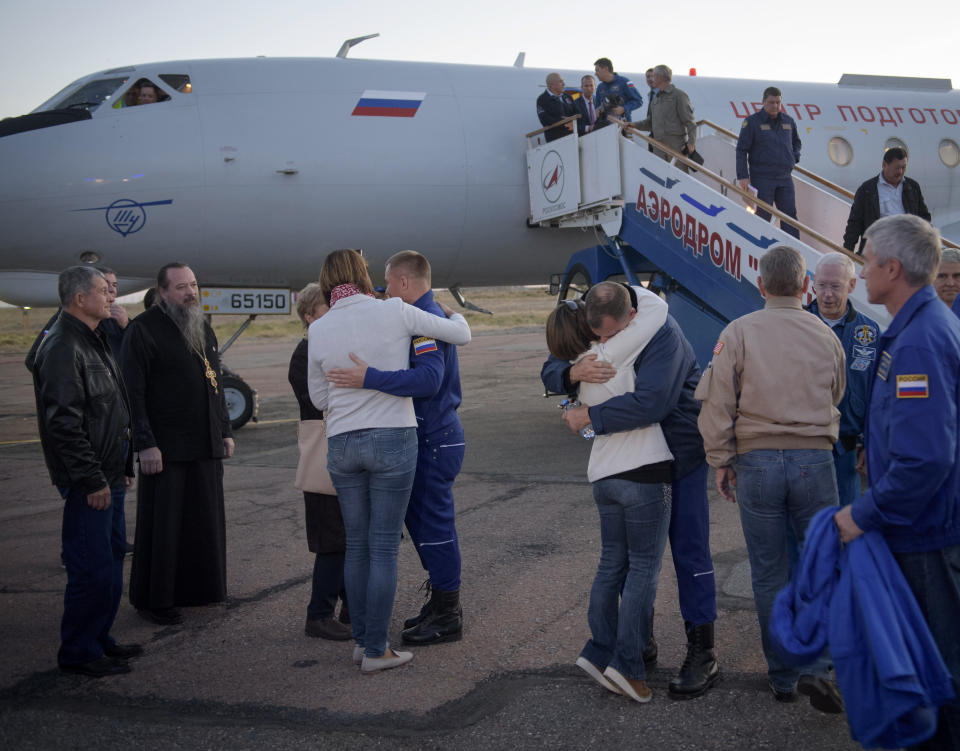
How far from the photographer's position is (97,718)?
12.0 ft

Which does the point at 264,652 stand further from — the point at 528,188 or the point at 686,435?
the point at 528,188

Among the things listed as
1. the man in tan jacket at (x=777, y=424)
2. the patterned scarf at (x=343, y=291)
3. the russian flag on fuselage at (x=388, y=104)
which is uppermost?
the russian flag on fuselage at (x=388, y=104)

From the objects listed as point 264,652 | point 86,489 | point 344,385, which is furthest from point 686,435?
point 86,489

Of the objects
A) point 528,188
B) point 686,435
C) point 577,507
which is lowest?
point 577,507

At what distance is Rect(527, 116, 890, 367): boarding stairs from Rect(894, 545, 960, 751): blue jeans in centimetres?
487

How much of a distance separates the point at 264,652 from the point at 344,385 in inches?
55.0

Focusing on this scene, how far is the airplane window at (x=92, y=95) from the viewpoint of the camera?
9805 mm

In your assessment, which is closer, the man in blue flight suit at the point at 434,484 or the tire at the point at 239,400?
the man in blue flight suit at the point at 434,484

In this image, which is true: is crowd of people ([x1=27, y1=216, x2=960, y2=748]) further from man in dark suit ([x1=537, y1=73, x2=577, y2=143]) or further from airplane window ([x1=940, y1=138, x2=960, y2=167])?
airplane window ([x1=940, y1=138, x2=960, y2=167])

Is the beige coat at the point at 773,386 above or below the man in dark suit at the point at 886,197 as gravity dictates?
below

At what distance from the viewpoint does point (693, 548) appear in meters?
3.78

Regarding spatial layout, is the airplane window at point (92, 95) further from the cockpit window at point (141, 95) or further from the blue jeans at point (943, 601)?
the blue jeans at point (943, 601)

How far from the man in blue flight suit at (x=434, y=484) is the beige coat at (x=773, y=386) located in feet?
4.38

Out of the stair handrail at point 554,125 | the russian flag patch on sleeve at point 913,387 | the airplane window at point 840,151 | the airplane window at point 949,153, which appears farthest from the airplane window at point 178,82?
the airplane window at point 949,153
